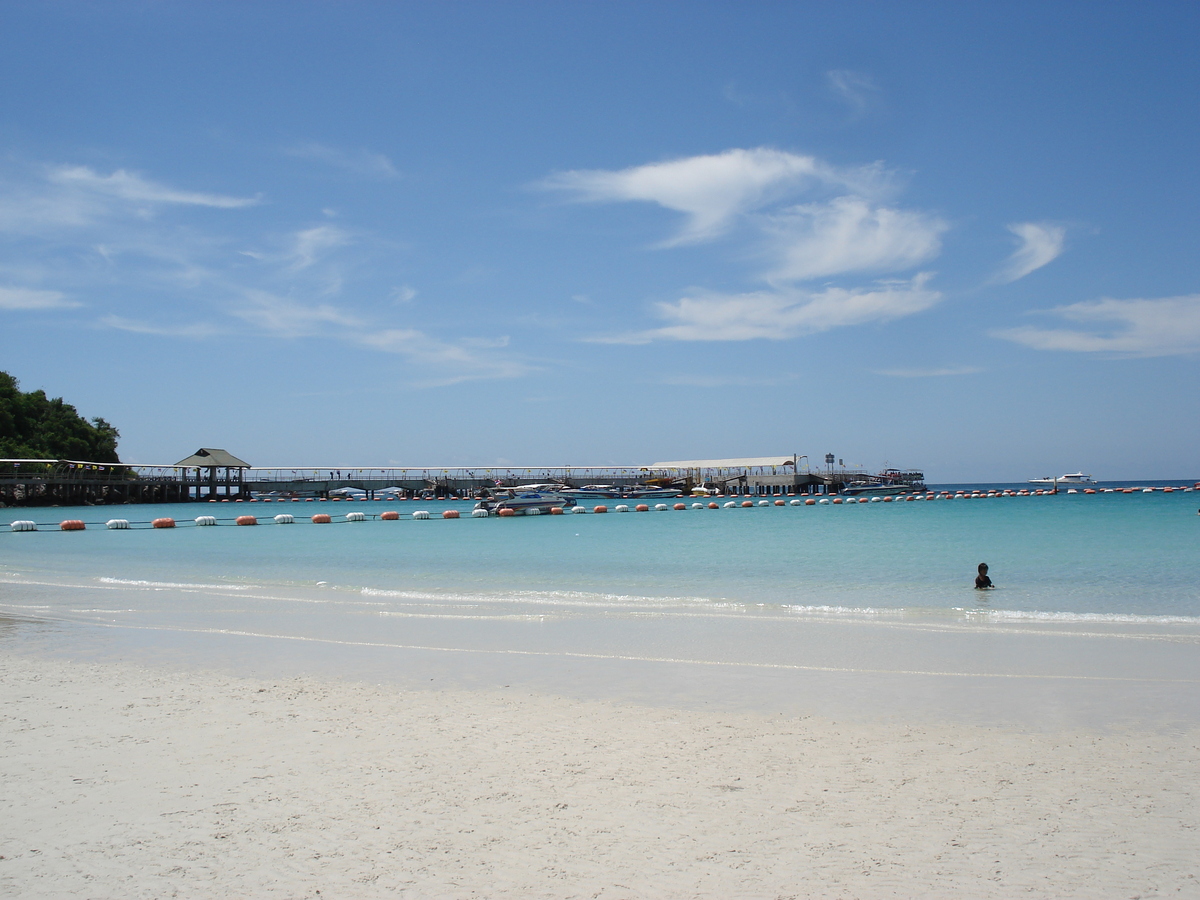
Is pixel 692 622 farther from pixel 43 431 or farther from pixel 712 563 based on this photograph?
pixel 43 431

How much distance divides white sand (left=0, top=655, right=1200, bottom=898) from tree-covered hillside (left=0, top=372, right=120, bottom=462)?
87.6 metres

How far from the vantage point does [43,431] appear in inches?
3374

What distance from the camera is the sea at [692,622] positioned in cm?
765

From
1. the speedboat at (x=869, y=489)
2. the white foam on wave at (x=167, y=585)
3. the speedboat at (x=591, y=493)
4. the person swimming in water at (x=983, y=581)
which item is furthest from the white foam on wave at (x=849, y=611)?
the speedboat at (x=869, y=489)

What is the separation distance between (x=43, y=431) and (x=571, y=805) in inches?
3903

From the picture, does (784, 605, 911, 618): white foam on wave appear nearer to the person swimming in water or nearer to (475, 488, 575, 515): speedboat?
the person swimming in water

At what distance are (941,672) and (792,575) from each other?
31.4 feet

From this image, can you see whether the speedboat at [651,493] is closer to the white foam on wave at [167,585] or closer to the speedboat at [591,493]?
the speedboat at [591,493]

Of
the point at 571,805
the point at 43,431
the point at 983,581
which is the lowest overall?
the point at 983,581

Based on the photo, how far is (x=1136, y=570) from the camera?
57.7ft

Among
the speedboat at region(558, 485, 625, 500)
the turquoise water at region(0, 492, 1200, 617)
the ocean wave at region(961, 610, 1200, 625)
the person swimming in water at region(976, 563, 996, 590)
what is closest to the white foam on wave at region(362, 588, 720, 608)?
the turquoise water at region(0, 492, 1200, 617)

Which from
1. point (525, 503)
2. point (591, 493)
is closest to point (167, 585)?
point (525, 503)

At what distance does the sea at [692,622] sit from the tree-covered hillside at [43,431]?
69.1 m

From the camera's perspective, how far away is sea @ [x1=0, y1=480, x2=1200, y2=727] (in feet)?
25.1
